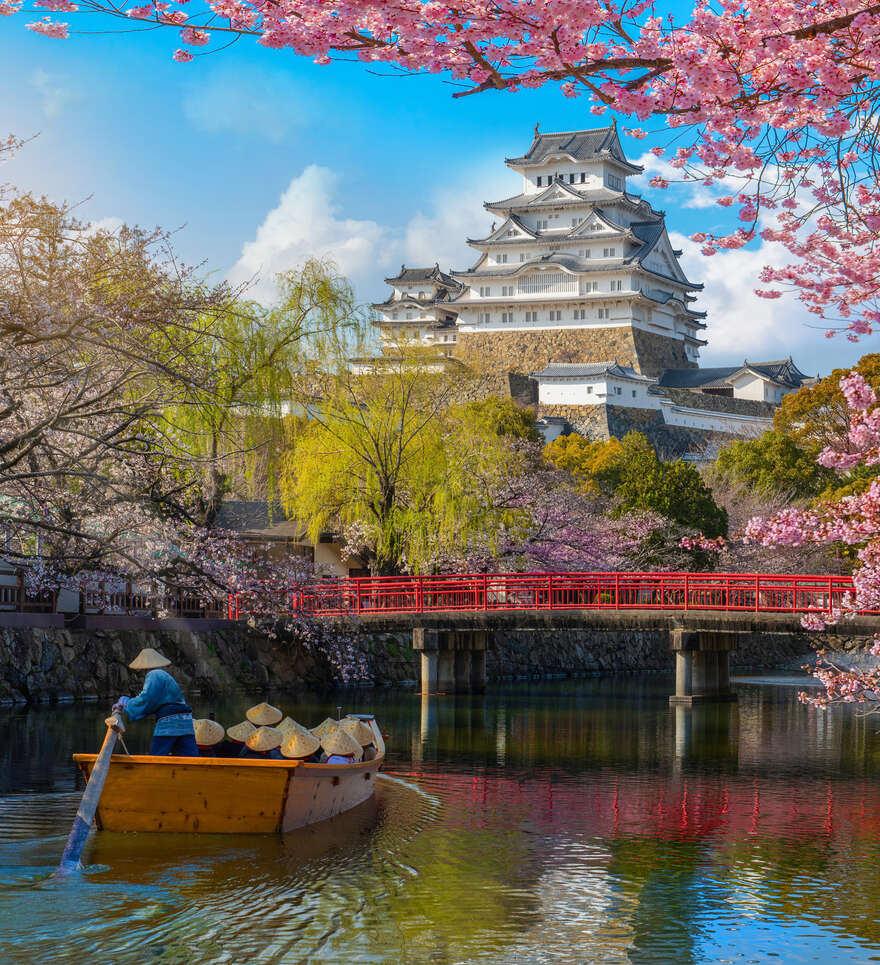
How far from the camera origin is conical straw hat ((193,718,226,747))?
11.7m

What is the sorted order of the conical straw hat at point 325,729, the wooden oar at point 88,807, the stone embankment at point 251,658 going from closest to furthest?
the wooden oar at point 88,807 → the conical straw hat at point 325,729 → the stone embankment at point 251,658

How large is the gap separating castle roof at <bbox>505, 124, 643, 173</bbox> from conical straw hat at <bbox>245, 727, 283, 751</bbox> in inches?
2373

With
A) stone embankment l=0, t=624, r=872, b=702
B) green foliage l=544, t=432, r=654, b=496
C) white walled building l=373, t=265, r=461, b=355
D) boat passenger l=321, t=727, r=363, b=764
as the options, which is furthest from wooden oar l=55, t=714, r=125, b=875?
white walled building l=373, t=265, r=461, b=355

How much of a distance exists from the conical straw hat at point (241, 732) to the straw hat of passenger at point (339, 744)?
0.75 m

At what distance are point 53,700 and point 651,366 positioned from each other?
156 ft

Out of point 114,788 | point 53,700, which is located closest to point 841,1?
point 114,788

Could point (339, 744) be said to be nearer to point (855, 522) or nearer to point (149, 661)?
point (149, 661)

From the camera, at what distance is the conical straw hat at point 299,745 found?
1165 cm

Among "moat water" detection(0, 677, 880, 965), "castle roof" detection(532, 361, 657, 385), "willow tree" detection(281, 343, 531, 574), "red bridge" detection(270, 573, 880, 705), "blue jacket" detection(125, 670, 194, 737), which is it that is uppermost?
"castle roof" detection(532, 361, 657, 385)

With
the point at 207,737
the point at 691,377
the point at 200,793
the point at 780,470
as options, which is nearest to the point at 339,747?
the point at 207,737

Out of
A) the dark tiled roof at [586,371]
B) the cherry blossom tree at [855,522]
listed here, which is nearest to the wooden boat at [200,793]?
the cherry blossom tree at [855,522]

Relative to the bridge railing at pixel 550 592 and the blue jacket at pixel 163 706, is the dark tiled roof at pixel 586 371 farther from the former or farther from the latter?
the blue jacket at pixel 163 706

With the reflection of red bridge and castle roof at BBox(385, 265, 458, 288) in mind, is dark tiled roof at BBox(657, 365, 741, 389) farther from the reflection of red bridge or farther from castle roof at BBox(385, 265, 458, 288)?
the reflection of red bridge

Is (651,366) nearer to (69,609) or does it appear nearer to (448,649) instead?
(448,649)
